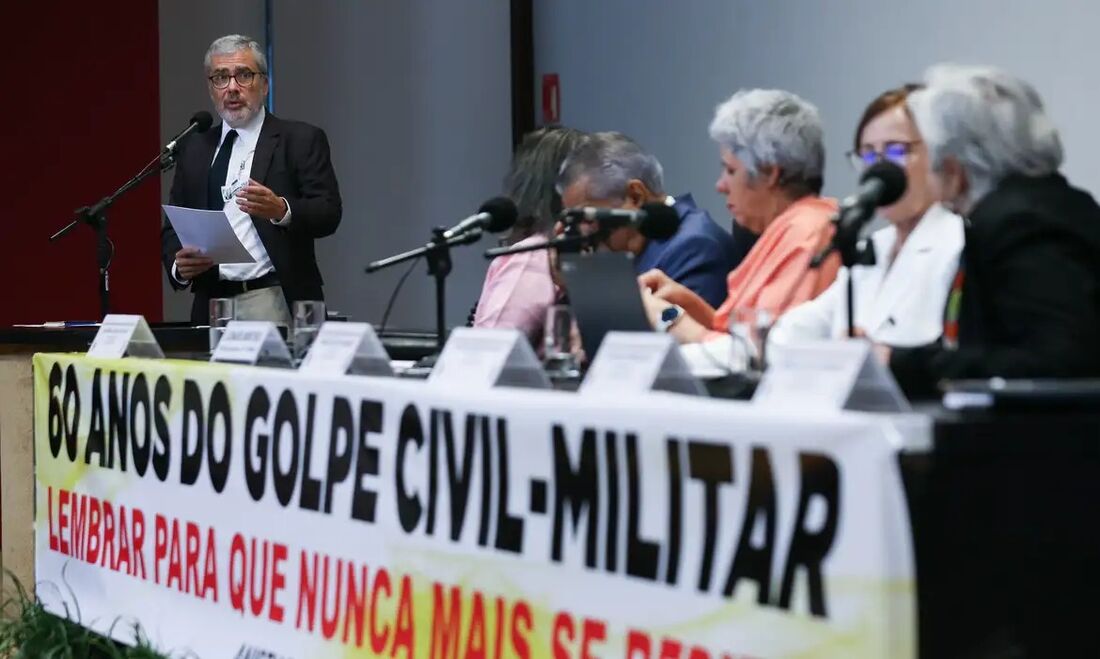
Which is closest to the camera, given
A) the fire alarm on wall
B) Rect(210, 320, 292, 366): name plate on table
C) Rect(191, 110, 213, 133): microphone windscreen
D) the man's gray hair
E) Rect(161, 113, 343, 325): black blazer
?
Rect(210, 320, 292, 366): name plate on table

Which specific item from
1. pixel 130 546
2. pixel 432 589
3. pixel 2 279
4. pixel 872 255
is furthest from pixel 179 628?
pixel 2 279

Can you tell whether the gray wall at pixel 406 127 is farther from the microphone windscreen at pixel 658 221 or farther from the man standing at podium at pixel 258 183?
the microphone windscreen at pixel 658 221

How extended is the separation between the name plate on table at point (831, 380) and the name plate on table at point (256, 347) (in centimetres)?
119

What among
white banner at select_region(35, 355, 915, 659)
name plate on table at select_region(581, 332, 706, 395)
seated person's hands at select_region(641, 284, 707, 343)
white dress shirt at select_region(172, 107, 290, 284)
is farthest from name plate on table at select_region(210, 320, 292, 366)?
white dress shirt at select_region(172, 107, 290, 284)

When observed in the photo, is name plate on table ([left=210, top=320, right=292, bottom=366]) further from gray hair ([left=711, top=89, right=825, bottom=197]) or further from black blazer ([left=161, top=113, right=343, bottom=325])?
black blazer ([left=161, top=113, right=343, bottom=325])

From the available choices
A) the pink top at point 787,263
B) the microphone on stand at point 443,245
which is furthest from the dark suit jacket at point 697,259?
the microphone on stand at point 443,245

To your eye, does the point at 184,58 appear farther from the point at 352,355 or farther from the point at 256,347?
the point at 352,355

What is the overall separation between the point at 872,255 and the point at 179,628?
4.47 ft

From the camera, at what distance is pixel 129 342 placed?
3.09 meters

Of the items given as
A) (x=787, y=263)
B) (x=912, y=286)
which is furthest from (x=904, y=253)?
(x=787, y=263)

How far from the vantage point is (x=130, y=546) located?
114 inches

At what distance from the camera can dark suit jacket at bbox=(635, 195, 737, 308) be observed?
133 inches

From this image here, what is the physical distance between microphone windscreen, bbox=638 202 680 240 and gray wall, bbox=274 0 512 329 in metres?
4.12

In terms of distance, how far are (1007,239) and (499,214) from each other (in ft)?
3.03
